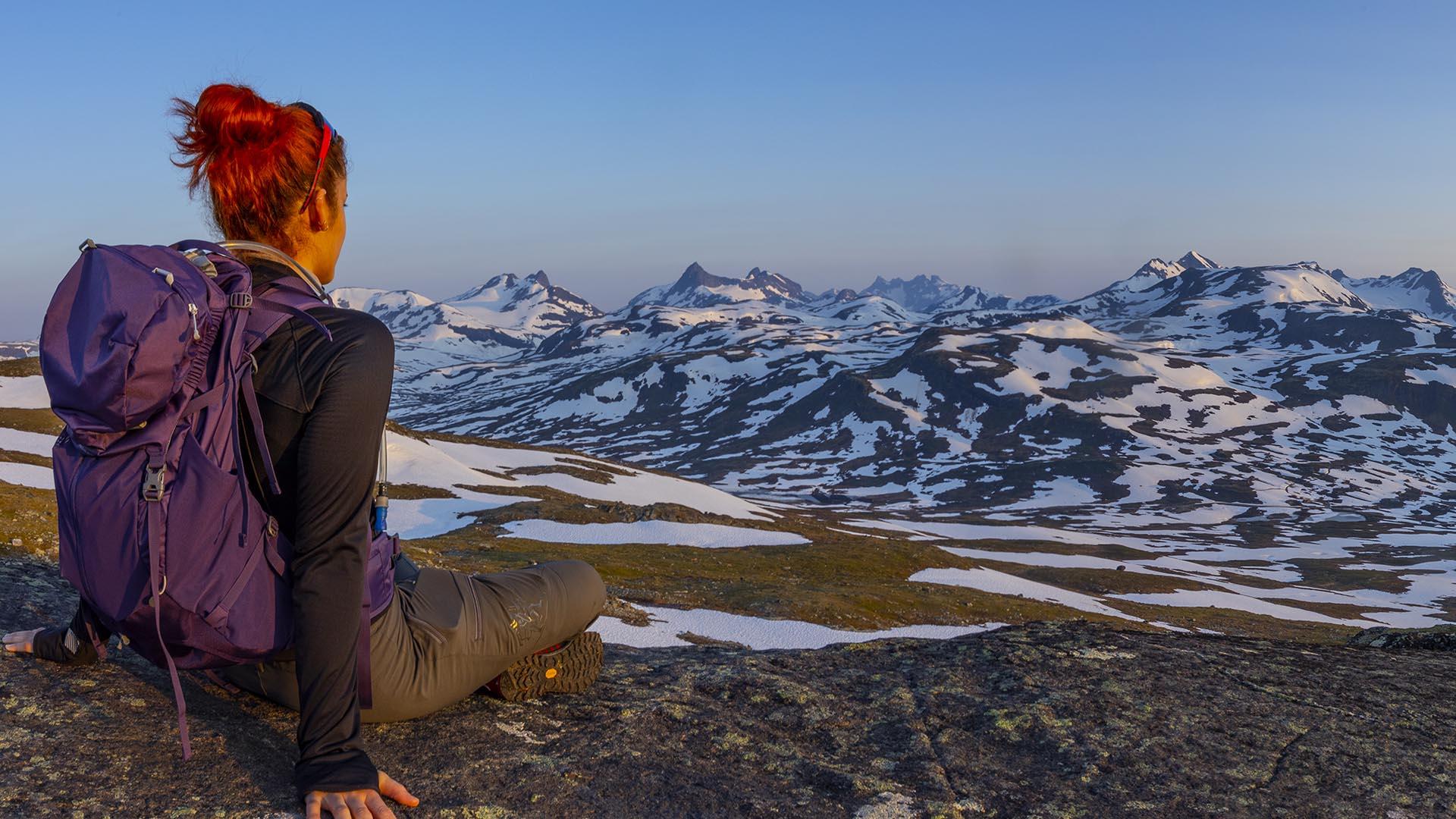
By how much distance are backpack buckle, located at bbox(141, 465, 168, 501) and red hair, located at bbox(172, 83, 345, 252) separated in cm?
163

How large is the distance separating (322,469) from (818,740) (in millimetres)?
4456

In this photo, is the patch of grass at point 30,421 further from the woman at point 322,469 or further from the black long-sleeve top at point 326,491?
the black long-sleeve top at point 326,491

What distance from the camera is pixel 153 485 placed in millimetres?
4574

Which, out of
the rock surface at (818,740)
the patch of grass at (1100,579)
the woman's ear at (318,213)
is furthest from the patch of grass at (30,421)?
the patch of grass at (1100,579)

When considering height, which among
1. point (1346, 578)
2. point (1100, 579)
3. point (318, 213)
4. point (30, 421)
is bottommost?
point (1346, 578)

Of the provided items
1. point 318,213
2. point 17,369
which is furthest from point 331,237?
point 17,369

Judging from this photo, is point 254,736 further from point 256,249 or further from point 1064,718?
point 1064,718

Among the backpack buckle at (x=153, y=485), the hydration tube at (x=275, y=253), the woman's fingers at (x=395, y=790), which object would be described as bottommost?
the woman's fingers at (x=395, y=790)

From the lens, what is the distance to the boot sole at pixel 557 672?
704 centimetres

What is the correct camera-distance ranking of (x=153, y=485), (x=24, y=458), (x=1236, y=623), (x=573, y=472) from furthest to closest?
1. (x=573, y=472)
2. (x=1236, y=623)
3. (x=24, y=458)
4. (x=153, y=485)

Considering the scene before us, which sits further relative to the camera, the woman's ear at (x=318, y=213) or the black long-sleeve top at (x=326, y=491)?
the woman's ear at (x=318, y=213)

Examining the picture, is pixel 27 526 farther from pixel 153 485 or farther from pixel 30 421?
pixel 30 421

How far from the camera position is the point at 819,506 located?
198 m

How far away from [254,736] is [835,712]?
14.9 feet
